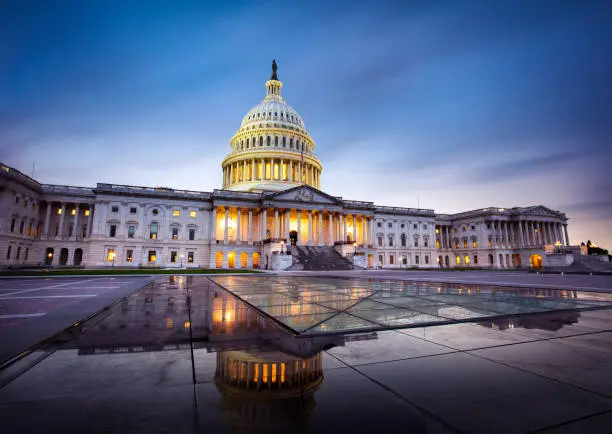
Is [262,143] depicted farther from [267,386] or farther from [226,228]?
A: [267,386]

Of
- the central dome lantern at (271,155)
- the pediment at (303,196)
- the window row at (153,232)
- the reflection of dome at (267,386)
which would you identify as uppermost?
the central dome lantern at (271,155)

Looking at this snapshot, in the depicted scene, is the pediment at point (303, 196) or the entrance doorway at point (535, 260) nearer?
the pediment at point (303, 196)

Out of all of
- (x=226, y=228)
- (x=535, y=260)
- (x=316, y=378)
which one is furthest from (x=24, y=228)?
(x=535, y=260)

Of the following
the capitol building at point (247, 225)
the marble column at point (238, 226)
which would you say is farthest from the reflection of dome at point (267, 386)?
the marble column at point (238, 226)

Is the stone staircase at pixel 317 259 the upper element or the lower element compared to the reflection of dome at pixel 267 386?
upper

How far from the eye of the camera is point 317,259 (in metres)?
58.6

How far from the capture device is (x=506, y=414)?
279 centimetres

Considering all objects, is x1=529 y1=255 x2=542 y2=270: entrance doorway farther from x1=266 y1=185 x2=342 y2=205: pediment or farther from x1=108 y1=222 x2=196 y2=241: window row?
x1=108 y1=222 x2=196 y2=241: window row

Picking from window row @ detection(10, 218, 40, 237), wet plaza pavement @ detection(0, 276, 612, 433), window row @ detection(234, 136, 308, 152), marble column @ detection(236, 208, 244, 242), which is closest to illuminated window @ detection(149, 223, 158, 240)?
marble column @ detection(236, 208, 244, 242)

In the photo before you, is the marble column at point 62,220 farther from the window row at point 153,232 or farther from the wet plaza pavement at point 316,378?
the wet plaza pavement at point 316,378

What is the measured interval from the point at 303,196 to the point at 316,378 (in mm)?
67162

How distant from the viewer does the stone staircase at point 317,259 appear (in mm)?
54644

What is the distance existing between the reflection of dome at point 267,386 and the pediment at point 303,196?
6416cm

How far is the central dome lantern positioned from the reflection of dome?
7804 centimetres
